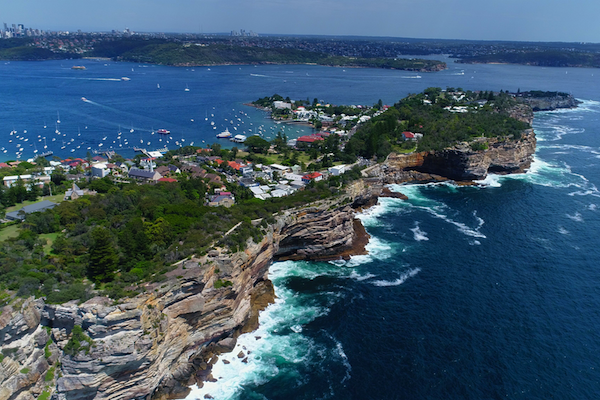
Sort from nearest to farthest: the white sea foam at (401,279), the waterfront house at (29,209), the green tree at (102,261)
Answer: the green tree at (102,261) < the waterfront house at (29,209) < the white sea foam at (401,279)

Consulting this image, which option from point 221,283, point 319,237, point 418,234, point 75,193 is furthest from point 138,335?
point 418,234

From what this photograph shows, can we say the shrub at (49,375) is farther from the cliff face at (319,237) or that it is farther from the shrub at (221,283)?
the cliff face at (319,237)

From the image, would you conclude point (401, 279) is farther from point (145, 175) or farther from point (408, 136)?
point (408, 136)

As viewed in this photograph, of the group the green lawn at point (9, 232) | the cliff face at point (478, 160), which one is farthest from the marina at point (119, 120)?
the green lawn at point (9, 232)

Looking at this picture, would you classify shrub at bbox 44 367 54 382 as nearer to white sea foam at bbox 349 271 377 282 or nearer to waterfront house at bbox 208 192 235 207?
waterfront house at bbox 208 192 235 207

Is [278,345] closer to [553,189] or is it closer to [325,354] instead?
[325,354]

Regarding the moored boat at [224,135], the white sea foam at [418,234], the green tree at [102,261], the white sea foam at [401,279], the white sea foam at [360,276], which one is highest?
the green tree at [102,261]
